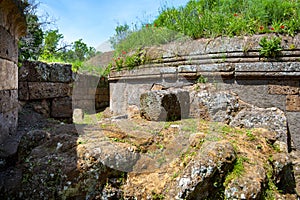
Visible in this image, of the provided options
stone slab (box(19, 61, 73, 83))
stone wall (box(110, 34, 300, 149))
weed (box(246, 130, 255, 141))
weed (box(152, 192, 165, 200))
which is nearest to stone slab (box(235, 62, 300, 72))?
stone wall (box(110, 34, 300, 149))

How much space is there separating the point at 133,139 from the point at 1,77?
1.38m

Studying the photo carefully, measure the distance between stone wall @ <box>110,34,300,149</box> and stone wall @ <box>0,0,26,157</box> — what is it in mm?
2489

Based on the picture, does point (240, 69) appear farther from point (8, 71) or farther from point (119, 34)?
point (119, 34)

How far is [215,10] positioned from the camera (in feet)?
16.1

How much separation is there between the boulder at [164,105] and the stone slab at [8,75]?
174cm

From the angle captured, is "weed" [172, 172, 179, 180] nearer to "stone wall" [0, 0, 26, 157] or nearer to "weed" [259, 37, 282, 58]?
"stone wall" [0, 0, 26, 157]

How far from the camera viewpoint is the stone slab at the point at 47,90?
3432 mm

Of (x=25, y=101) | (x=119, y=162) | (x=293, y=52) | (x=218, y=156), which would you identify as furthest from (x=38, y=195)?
(x=293, y=52)

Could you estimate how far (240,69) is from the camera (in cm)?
363

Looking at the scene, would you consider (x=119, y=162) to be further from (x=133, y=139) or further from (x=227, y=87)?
(x=227, y=87)

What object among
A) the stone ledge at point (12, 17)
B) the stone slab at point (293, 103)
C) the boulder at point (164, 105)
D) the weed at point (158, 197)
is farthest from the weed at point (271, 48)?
the stone ledge at point (12, 17)

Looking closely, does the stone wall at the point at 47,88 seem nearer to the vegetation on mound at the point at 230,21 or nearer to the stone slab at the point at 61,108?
the stone slab at the point at 61,108

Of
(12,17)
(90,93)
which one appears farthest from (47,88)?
(90,93)

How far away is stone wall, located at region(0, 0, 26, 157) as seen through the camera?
2.16 metres
